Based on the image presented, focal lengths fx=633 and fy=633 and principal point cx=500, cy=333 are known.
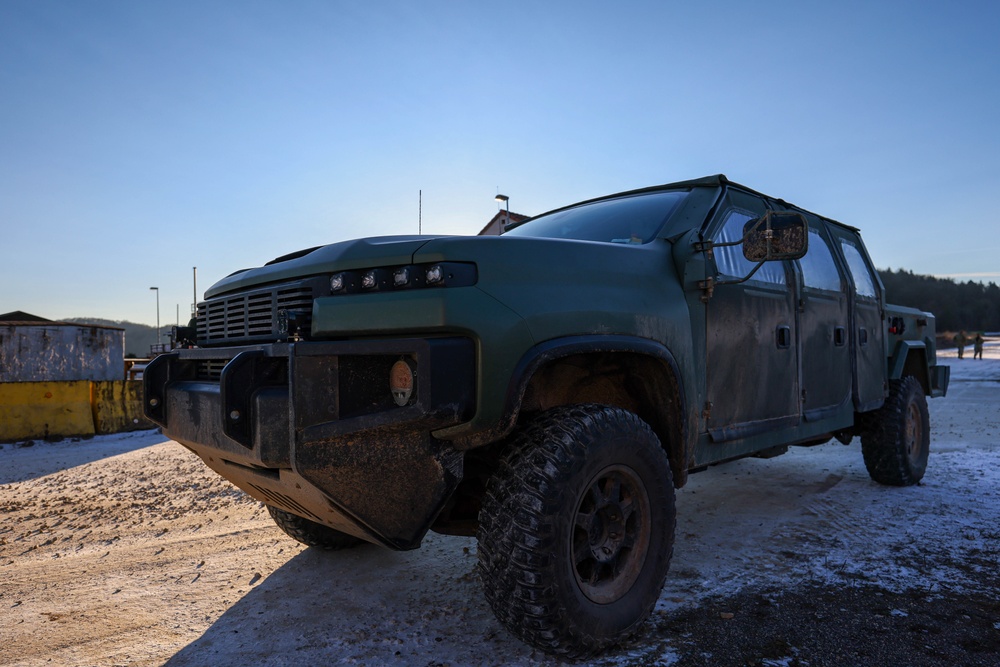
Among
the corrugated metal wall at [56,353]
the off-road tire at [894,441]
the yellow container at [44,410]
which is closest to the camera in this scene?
the off-road tire at [894,441]

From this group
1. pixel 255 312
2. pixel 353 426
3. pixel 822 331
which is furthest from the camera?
pixel 822 331

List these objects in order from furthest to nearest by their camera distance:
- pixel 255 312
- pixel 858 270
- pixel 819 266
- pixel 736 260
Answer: pixel 858 270, pixel 819 266, pixel 736 260, pixel 255 312

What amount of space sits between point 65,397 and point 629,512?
8518 millimetres

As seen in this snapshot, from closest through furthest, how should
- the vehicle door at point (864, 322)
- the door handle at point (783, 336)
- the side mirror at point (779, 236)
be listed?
the side mirror at point (779, 236) < the door handle at point (783, 336) < the vehicle door at point (864, 322)

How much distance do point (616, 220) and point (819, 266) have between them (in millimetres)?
1826

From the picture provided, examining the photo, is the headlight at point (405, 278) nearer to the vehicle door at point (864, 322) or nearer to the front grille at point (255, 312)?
the front grille at point (255, 312)

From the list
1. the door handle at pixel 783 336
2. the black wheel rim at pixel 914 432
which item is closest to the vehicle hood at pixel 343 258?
the door handle at pixel 783 336

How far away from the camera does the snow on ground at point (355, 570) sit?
2.50m

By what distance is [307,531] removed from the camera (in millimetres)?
3492

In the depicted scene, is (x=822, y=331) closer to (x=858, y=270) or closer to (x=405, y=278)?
(x=858, y=270)

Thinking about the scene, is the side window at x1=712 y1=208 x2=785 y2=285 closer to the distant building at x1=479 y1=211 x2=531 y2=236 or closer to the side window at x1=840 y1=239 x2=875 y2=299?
the side window at x1=840 y1=239 x2=875 y2=299

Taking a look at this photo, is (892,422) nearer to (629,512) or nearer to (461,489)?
(629,512)

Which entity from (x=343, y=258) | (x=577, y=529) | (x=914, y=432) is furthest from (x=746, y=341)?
(x=914, y=432)

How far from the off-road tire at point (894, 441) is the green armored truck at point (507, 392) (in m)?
2.45
